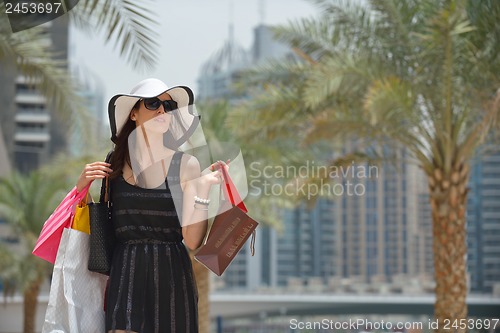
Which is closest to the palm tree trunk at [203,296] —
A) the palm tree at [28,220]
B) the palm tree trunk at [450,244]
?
the palm tree trunk at [450,244]

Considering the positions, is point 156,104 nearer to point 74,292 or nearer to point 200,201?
point 200,201

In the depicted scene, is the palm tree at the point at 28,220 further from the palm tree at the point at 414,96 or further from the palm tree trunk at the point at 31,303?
the palm tree at the point at 414,96

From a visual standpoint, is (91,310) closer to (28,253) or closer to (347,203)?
(28,253)

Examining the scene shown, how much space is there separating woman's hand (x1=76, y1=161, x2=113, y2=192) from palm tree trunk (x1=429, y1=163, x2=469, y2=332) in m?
7.28

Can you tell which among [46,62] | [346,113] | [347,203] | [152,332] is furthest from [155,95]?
[347,203]

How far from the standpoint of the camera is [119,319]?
295 centimetres

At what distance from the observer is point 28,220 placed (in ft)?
67.5

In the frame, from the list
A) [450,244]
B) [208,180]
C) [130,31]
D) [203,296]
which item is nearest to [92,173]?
[208,180]

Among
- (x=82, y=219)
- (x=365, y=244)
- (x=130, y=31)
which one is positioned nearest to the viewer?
(x=82, y=219)

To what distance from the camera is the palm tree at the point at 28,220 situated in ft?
65.6

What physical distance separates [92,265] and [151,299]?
236 millimetres

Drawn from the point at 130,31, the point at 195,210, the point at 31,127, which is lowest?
the point at 195,210

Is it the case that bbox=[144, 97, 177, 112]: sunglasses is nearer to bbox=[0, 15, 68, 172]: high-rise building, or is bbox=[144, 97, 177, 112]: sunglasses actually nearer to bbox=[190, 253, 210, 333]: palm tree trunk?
bbox=[190, 253, 210, 333]: palm tree trunk

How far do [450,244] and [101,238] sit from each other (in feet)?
24.0
